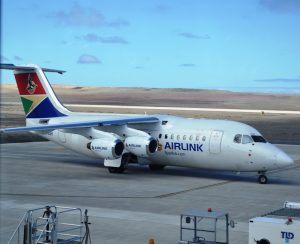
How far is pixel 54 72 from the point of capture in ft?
121

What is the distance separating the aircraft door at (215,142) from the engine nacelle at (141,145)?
293cm

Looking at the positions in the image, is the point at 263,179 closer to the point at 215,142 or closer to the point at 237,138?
the point at 237,138

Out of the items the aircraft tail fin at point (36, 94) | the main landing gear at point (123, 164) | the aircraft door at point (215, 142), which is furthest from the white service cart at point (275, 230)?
the aircraft tail fin at point (36, 94)

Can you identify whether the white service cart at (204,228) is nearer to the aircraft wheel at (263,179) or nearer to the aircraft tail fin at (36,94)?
the aircraft wheel at (263,179)

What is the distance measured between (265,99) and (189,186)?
6886 millimetres

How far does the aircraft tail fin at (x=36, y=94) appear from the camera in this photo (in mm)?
34156

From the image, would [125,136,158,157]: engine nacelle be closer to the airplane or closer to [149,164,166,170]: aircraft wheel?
the airplane

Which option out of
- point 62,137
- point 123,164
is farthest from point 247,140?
point 62,137

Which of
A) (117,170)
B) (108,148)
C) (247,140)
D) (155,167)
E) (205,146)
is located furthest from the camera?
(155,167)

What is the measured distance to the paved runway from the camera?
17688 millimetres

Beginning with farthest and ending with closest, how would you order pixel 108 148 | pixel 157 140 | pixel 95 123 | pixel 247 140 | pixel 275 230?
pixel 95 123, pixel 157 140, pixel 108 148, pixel 247 140, pixel 275 230

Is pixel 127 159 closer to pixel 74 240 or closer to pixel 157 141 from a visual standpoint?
pixel 157 141

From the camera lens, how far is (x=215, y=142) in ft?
91.2

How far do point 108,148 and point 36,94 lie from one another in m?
7.22
